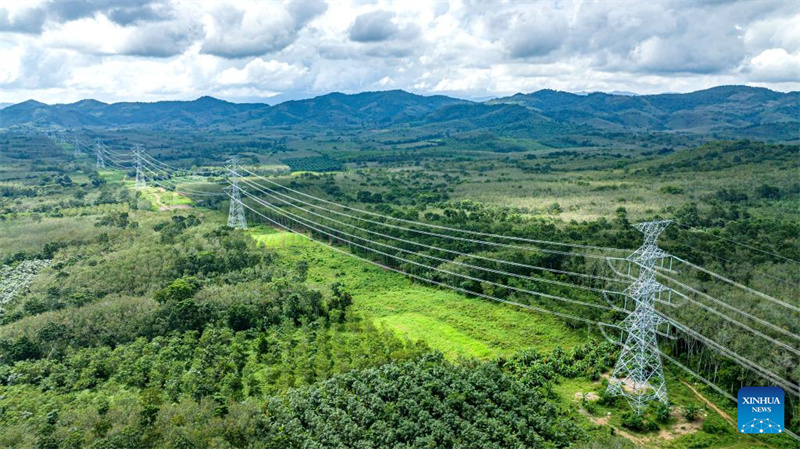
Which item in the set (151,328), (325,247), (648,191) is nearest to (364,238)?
(325,247)

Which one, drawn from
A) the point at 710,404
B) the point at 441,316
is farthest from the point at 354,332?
the point at 710,404

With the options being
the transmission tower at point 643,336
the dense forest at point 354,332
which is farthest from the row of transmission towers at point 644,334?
the dense forest at point 354,332

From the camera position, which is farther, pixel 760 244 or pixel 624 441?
pixel 760 244

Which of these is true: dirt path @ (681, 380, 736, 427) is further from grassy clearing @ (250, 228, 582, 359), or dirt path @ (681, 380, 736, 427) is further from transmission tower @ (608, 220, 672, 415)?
grassy clearing @ (250, 228, 582, 359)

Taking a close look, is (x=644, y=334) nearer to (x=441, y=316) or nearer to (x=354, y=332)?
(x=441, y=316)

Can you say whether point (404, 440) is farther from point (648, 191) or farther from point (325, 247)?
point (648, 191)

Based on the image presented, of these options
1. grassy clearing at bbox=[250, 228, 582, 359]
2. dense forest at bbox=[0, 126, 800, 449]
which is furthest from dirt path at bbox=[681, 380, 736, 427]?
grassy clearing at bbox=[250, 228, 582, 359]
